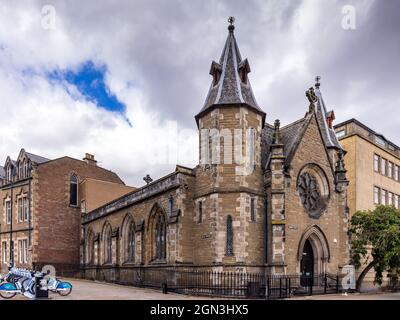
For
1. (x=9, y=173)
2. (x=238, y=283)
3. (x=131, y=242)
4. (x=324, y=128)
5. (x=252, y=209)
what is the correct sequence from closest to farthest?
1. (x=238, y=283)
2. (x=252, y=209)
3. (x=324, y=128)
4. (x=131, y=242)
5. (x=9, y=173)

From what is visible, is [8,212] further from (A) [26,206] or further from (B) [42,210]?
(B) [42,210]

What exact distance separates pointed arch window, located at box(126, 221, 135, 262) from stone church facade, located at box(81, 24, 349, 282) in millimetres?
2407

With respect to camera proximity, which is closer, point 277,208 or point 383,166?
point 277,208

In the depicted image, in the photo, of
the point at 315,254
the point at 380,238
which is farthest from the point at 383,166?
the point at 315,254

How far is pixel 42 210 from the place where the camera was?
127 feet

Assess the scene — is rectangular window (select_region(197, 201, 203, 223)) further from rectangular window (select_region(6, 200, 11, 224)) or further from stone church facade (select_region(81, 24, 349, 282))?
rectangular window (select_region(6, 200, 11, 224))

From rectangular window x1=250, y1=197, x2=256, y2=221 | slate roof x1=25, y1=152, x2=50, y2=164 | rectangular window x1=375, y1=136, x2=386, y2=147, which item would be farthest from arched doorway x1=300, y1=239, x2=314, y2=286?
slate roof x1=25, y1=152, x2=50, y2=164

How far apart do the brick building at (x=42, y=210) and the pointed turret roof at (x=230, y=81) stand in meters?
19.9

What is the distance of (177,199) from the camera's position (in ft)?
80.3

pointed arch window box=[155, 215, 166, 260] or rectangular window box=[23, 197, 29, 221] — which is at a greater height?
rectangular window box=[23, 197, 29, 221]

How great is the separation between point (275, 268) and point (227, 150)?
22.4 ft

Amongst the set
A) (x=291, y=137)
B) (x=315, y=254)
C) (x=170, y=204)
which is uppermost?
(x=291, y=137)

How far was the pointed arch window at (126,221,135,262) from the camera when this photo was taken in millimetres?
31438

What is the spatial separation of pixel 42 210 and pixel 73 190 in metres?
4.01
